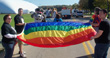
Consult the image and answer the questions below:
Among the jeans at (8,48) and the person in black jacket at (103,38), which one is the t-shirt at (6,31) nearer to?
the jeans at (8,48)

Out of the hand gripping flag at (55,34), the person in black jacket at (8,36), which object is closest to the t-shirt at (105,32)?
the hand gripping flag at (55,34)

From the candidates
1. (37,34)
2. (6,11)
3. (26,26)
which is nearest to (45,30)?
(37,34)

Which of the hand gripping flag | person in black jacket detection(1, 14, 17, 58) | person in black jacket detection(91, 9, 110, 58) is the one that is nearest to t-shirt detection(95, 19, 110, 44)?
person in black jacket detection(91, 9, 110, 58)

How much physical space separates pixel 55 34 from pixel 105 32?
1.89 m

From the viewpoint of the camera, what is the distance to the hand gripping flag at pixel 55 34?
5.18 metres

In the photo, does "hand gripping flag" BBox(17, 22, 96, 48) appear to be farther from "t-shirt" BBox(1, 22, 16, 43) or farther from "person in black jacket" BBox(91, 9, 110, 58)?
"person in black jacket" BBox(91, 9, 110, 58)

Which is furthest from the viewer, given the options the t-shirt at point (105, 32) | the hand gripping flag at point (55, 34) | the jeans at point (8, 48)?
the hand gripping flag at point (55, 34)

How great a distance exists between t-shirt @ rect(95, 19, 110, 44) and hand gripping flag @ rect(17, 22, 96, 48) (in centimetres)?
87

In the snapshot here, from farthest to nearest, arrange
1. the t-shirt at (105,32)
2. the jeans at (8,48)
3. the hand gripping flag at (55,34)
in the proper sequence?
1. the hand gripping flag at (55,34)
2. the jeans at (8,48)
3. the t-shirt at (105,32)

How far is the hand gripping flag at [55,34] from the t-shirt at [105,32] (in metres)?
0.87

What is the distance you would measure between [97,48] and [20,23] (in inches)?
138

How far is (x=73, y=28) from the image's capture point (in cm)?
559

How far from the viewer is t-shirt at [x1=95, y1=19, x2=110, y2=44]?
4086 mm

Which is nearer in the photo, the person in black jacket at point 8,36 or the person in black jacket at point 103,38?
the person in black jacket at point 103,38
